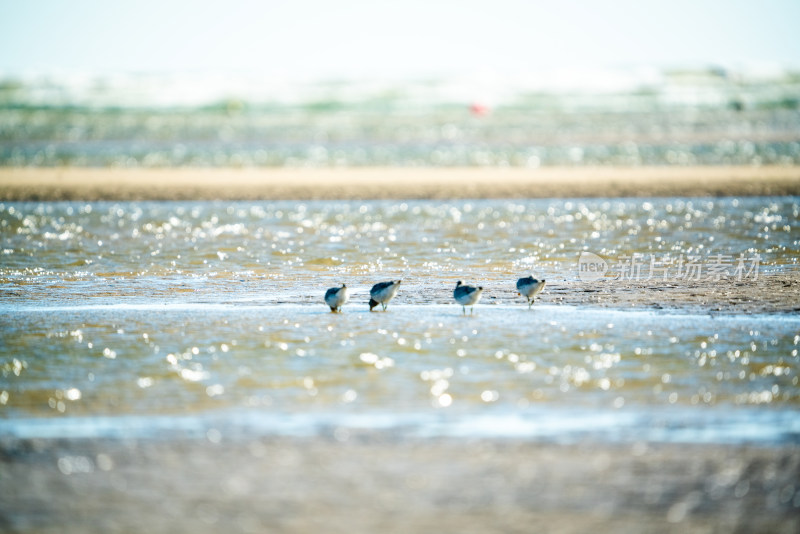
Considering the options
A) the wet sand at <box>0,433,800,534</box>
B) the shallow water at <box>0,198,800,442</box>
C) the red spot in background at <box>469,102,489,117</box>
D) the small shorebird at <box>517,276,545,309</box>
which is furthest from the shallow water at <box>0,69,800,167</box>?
the wet sand at <box>0,433,800,534</box>

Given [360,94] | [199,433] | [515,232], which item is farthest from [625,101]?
[199,433]

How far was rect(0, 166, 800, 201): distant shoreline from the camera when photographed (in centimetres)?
2959

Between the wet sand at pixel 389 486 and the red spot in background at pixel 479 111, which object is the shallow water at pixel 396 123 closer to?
the red spot in background at pixel 479 111

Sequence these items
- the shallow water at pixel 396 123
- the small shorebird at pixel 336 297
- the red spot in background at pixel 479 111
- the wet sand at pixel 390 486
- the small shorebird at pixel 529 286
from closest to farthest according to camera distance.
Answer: the wet sand at pixel 390 486 → the small shorebird at pixel 336 297 → the small shorebird at pixel 529 286 → the shallow water at pixel 396 123 → the red spot in background at pixel 479 111

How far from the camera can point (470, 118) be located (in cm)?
8238

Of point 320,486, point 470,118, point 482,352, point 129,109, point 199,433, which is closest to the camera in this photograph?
point 320,486

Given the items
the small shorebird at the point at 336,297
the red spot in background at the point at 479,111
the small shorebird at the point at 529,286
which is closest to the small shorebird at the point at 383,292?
the small shorebird at the point at 336,297

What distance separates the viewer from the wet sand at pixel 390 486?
6.22 m

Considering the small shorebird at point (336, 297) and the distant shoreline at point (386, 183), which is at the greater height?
the distant shoreline at point (386, 183)

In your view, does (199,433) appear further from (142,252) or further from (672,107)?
(672,107)

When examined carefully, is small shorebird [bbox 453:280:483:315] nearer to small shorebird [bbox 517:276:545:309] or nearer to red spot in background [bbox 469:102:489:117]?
small shorebird [bbox 517:276:545:309]

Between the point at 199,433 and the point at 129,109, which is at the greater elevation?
the point at 129,109

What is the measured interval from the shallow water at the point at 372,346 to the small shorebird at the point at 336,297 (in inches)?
6.8

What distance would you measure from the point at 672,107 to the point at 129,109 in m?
49.2
